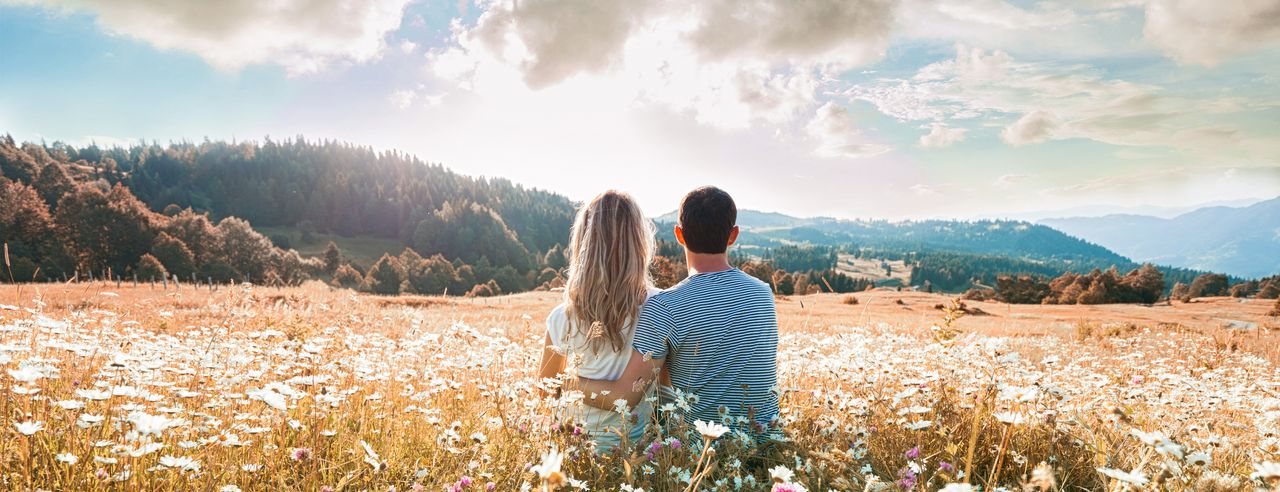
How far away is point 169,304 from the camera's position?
15055mm

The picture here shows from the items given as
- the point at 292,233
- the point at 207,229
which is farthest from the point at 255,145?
the point at 207,229

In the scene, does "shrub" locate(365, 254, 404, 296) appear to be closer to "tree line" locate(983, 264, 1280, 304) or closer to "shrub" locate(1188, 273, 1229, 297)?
"tree line" locate(983, 264, 1280, 304)

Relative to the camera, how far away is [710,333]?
158 inches

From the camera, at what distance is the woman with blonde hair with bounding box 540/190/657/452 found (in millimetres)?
4004

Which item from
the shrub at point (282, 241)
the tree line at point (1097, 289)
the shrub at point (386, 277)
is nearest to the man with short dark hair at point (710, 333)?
the tree line at point (1097, 289)

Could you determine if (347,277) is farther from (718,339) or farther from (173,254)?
(718,339)

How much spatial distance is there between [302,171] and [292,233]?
29.1 m

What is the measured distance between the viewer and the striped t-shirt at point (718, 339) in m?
3.96

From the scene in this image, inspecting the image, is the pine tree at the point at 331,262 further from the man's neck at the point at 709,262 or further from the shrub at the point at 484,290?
the man's neck at the point at 709,262

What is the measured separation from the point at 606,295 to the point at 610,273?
0.17 m

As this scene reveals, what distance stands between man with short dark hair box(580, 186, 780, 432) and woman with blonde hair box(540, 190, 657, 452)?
0.52ft

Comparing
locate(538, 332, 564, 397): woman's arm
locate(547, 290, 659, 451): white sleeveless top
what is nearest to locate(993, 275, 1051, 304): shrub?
locate(547, 290, 659, 451): white sleeveless top

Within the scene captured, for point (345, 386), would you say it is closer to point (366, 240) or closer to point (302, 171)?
point (366, 240)

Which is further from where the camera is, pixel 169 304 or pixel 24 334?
pixel 169 304
